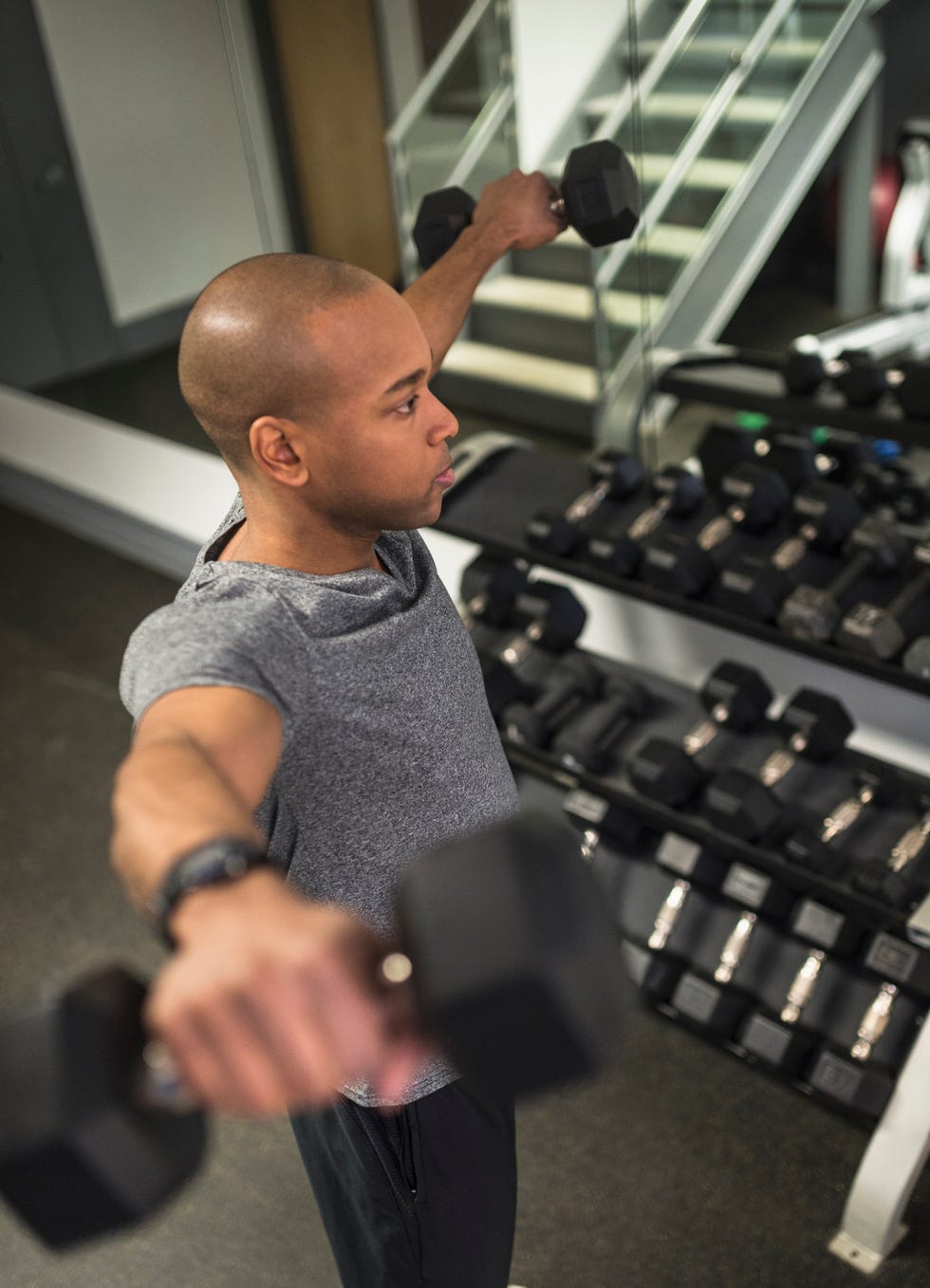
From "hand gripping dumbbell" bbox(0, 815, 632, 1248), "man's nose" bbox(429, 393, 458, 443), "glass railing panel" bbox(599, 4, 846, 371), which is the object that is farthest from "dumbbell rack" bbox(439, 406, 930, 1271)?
"hand gripping dumbbell" bbox(0, 815, 632, 1248)

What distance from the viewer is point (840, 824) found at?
2.13 metres

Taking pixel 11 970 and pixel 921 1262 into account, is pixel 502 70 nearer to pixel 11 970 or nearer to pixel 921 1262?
pixel 11 970

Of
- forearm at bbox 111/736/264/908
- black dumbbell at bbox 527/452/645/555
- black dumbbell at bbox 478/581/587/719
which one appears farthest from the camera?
black dumbbell at bbox 478/581/587/719

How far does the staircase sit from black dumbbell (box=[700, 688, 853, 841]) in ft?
3.76

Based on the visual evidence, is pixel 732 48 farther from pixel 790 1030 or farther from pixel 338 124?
pixel 790 1030

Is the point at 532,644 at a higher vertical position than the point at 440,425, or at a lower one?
lower

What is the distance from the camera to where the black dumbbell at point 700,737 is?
7.39 ft

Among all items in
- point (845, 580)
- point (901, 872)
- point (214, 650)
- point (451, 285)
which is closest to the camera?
point (214, 650)

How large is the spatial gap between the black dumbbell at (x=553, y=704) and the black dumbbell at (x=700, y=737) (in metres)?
0.25

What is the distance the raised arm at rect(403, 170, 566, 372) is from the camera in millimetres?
1688

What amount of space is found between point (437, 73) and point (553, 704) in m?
1.73

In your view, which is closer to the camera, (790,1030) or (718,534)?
(790,1030)

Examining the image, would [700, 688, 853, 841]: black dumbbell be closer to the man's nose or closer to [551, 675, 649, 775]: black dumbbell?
[551, 675, 649, 775]: black dumbbell

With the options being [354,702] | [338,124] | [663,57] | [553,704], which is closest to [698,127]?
[663,57]
